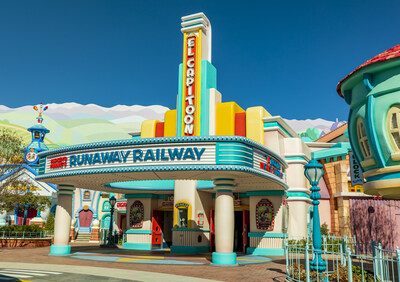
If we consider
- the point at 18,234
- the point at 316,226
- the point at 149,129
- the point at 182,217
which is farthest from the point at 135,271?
the point at 18,234

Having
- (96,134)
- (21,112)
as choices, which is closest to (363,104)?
(96,134)

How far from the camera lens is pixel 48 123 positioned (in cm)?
15225

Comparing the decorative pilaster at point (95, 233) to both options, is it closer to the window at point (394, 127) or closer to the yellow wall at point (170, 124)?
the yellow wall at point (170, 124)

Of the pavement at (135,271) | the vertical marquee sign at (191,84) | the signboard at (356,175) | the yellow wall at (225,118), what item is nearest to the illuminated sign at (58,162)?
the pavement at (135,271)

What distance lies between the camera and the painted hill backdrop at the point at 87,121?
148125mm

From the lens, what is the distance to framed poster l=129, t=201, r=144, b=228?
2750cm

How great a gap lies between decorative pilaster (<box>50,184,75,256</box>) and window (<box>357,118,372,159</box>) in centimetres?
1643

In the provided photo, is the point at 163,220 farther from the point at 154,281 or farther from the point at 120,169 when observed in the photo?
the point at 154,281

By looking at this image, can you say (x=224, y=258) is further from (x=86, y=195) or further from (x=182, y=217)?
(x=86, y=195)

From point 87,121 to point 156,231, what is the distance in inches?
5676

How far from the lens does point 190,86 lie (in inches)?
1028

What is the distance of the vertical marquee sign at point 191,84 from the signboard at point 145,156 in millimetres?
8279

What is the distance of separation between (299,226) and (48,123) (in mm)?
144319

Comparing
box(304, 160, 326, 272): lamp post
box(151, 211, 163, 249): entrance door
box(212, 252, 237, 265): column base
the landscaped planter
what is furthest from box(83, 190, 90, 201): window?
box(304, 160, 326, 272): lamp post
